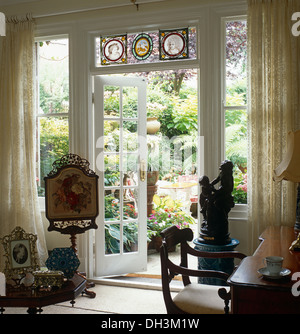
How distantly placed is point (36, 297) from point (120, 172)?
2.41 metres

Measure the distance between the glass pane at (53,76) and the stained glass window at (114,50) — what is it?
1.57 feet

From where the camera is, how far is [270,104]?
12.8 feet

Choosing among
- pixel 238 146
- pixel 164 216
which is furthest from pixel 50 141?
pixel 164 216

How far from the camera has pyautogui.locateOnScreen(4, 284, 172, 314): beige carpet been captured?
3.82 metres

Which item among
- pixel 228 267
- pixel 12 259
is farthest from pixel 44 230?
pixel 228 267

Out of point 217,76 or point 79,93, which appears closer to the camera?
point 217,76

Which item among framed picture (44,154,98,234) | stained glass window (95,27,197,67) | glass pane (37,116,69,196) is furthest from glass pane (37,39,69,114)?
framed picture (44,154,98,234)

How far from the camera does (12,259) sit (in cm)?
296

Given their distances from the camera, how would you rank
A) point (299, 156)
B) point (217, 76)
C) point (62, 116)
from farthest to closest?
point (62, 116), point (217, 76), point (299, 156)

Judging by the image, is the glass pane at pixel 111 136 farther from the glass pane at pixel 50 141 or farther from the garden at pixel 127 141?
the glass pane at pixel 50 141

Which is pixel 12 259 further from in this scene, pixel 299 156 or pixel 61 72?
pixel 61 72

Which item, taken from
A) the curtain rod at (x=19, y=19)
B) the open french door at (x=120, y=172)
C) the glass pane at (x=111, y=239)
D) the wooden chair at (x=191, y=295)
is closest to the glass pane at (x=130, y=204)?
the open french door at (x=120, y=172)

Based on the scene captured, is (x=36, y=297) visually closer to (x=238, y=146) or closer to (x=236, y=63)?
(x=238, y=146)

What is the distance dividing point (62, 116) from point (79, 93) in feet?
1.27
